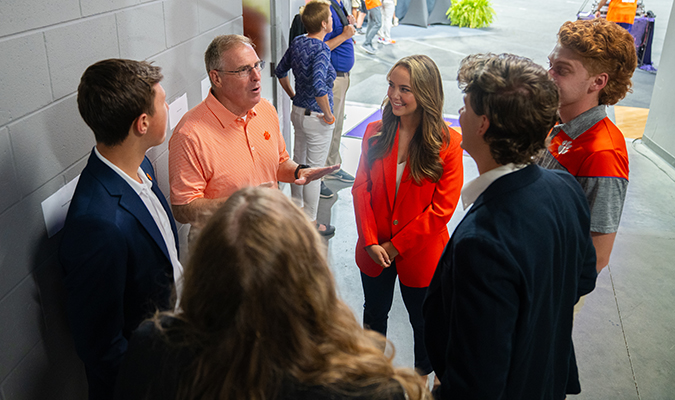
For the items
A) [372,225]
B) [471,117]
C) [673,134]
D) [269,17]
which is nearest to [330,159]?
[269,17]

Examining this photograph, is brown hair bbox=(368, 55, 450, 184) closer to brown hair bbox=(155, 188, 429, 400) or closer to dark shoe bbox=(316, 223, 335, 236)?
brown hair bbox=(155, 188, 429, 400)

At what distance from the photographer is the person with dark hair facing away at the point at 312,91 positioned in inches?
142

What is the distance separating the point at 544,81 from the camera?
1250mm

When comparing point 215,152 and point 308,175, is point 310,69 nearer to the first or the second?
point 308,175

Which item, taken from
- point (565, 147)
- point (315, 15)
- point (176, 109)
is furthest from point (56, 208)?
point (315, 15)

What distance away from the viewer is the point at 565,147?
192 cm

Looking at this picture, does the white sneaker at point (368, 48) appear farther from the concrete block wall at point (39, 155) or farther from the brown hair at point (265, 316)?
the brown hair at point (265, 316)

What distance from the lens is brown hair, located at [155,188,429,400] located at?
81 centimetres

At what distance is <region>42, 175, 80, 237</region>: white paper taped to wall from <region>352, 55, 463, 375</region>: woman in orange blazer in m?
1.26

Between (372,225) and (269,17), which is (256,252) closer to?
(372,225)

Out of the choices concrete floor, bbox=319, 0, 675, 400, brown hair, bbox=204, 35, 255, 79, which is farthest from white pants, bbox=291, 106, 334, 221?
brown hair, bbox=204, 35, 255, 79

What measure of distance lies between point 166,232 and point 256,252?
107cm

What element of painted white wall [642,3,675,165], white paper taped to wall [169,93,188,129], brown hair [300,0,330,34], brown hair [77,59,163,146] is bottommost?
painted white wall [642,3,675,165]

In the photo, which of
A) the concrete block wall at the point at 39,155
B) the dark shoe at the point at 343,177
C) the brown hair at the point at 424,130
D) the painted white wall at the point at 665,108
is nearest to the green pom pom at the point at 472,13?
the painted white wall at the point at 665,108
